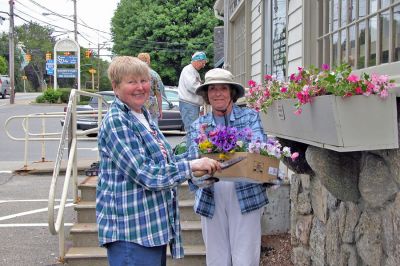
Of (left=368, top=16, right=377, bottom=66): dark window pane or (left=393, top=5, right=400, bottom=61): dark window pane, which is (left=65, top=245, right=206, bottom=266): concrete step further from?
(left=393, top=5, right=400, bottom=61): dark window pane

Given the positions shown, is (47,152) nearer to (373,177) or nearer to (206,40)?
(373,177)

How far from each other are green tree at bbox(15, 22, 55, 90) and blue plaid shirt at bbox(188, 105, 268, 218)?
251 feet

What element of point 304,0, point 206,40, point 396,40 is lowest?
point 396,40

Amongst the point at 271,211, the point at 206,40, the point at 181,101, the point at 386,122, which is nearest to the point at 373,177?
the point at 386,122

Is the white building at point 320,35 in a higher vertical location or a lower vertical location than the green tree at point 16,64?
lower

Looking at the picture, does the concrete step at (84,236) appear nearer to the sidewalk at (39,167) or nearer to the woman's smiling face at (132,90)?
the woman's smiling face at (132,90)

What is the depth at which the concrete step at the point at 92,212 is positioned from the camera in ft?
18.6

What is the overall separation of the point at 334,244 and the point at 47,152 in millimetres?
9929

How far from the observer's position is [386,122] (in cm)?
253

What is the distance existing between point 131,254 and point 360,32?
80.0 inches

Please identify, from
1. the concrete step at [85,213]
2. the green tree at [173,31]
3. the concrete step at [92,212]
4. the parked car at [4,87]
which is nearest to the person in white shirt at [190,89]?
the concrete step at [92,212]

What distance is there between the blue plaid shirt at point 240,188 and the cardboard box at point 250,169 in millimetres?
318

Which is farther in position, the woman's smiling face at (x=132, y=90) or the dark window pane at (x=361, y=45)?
the dark window pane at (x=361, y=45)

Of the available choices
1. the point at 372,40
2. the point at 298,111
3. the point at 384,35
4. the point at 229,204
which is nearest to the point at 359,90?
the point at 298,111
